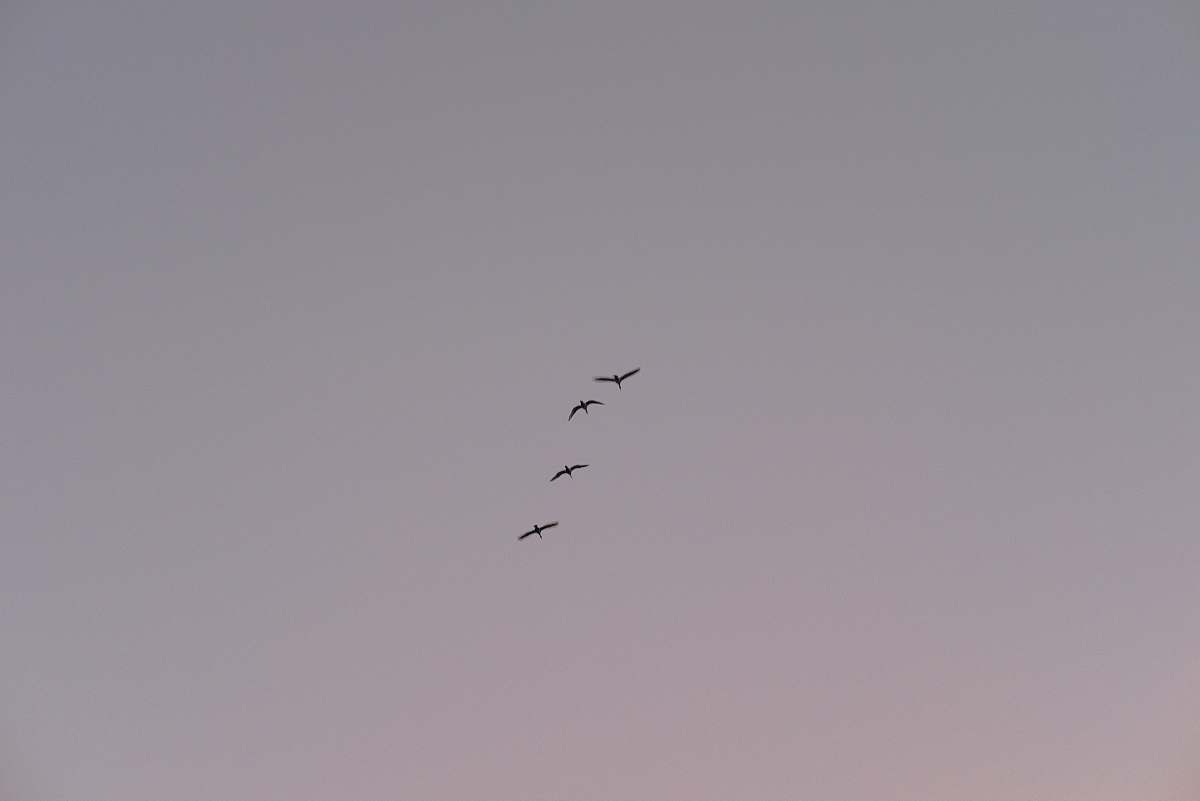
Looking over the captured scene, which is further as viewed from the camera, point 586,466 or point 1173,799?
point 586,466

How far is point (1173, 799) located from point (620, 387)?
135ft

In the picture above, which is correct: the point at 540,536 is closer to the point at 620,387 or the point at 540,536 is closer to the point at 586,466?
the point at 586,466

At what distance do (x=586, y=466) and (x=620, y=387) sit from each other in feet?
19.2

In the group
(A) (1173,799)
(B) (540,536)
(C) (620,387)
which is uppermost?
(C) (620,387)

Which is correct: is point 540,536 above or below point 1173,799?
above

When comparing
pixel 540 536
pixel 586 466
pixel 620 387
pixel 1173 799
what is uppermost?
pixel 620 387

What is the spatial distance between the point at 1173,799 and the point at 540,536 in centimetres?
4092

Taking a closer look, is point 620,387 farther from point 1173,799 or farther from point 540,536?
point 1173,799

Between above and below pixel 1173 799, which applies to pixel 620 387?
above

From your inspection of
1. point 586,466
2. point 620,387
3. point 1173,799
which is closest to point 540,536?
point 586,466

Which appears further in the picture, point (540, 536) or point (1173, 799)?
point (540, 536)

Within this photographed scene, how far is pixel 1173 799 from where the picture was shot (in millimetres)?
42844

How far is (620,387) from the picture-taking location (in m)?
47.9

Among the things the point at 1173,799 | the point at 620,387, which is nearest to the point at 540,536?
the point at 620,387
